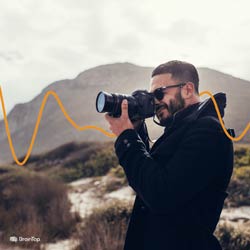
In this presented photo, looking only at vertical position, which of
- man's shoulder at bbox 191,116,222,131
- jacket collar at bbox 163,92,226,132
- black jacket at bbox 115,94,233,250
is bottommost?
black jacket at bbox 115,94,233,250

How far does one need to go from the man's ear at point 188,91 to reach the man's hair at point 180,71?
0.03 m

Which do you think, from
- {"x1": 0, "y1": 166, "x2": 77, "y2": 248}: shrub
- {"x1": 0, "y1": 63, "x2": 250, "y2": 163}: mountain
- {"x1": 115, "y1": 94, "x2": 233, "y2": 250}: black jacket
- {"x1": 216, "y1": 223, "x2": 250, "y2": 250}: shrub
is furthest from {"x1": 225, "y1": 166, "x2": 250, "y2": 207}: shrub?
{"x1": 0, "y1": 63, "x2": 250, "y2": 163}: mountain

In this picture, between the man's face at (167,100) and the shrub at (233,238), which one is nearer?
the man's face at (167,100)

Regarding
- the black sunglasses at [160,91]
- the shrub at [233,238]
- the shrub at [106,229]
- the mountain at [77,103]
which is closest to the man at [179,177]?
the black sunglasses at [160,91]

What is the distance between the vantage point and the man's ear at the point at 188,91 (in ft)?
7.30

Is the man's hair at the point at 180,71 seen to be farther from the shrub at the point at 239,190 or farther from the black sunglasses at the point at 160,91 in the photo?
the shrub at the point at 239,190

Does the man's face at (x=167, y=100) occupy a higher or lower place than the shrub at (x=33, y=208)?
higher

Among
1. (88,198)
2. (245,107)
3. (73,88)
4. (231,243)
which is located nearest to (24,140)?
(73,88)

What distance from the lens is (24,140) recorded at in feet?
279

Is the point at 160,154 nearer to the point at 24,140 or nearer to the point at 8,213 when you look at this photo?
the point at 8,213

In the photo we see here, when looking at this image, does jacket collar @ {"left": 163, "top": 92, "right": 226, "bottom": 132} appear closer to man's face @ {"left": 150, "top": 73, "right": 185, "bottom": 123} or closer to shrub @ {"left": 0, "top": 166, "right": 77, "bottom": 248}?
man's face @ {"left": 150, "top": 73, "right": 185, "bottom": 123}

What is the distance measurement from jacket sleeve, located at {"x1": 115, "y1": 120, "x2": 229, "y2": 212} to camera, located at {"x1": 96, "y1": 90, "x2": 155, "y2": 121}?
207mm

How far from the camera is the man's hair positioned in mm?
2254

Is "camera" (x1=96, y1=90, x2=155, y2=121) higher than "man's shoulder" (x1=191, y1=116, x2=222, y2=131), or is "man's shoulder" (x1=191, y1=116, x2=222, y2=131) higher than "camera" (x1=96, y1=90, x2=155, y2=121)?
"camera" (x1=96, y1=90, x2=155, y2=121)
